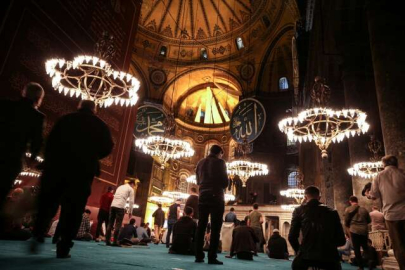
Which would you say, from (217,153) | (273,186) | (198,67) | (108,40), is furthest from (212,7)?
(217,153)

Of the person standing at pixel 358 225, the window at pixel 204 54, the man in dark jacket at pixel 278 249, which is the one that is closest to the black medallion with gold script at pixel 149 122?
the window at pixel 204 54

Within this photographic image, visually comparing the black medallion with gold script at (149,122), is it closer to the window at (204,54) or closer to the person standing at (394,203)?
the window at (204,54)

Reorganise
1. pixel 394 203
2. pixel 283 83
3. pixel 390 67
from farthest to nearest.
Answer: pixel 283 83 → pixel 390 67 → pixel 394 203

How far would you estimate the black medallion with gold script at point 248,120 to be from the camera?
1647cm

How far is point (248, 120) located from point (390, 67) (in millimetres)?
12350

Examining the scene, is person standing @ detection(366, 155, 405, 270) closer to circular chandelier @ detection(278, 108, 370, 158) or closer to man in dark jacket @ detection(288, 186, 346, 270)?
man in dark jacket @ detection(288, 186, 346, 270)

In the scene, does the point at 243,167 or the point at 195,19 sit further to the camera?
the point at 195,19

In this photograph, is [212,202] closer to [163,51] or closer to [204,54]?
[204,54]

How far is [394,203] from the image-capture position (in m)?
3.30

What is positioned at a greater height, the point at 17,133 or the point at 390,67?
the point at 390,67

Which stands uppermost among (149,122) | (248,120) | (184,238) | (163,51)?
(163,51)

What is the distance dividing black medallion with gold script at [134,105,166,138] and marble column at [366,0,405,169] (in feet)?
45.8

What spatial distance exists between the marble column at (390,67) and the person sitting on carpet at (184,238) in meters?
3.54

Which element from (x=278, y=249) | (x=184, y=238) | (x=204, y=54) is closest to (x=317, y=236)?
(x=184, y=238)
